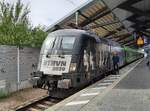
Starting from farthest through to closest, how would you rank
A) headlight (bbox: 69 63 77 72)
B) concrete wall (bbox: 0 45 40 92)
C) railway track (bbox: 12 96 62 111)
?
concrete wall (bbox: 0 45 40 92), headlight (bbox: 69 63 77 72), railway track (bbox: 12 96 62 111)

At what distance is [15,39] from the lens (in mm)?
16844

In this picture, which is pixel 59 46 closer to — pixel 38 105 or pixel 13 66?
pixel 13 66

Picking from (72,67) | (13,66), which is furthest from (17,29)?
(72,67)

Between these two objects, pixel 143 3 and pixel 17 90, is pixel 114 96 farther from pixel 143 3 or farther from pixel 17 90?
pixel 143 3

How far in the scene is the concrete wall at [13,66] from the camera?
583 inches

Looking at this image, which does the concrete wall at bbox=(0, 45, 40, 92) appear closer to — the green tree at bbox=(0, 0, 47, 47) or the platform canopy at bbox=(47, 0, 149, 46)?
the green tree at bbox=(0, 0, 47, 47)

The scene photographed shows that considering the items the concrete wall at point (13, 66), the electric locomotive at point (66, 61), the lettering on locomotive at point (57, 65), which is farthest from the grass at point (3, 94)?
the lettering on locomotive at point (57, 65)

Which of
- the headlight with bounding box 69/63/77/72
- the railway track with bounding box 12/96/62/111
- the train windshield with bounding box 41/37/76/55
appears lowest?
the railway track with bounding box 12/96/62/111

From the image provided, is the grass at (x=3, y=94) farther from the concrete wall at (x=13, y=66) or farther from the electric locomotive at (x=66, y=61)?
the electric locomotive at (x=66, y=61)

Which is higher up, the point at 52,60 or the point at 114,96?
the point at 52,60

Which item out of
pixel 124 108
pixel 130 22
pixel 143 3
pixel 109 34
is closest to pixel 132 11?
pixel 143 3

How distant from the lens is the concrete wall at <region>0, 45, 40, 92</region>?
1482 cm

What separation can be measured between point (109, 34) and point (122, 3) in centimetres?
1639

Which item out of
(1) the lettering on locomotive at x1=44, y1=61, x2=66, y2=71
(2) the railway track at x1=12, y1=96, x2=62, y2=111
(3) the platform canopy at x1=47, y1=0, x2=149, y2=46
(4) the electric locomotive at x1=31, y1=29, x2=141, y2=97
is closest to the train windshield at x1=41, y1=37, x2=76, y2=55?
(4) the electric locomotive at x1=31, y1=29, x2=141, y2=97
